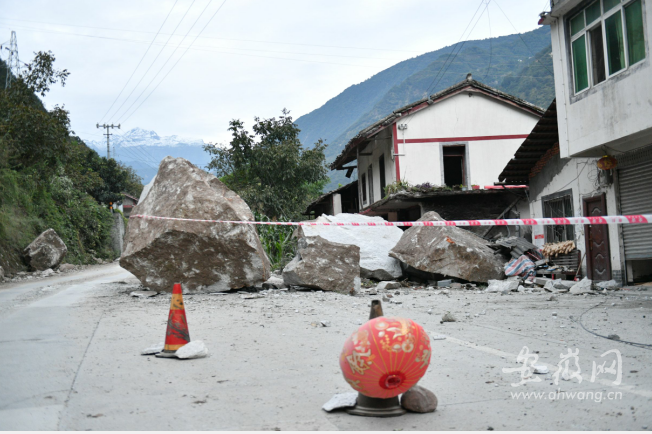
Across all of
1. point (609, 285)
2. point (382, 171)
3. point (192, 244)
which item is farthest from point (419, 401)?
point (382, 171)

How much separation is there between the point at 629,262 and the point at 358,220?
265 inches

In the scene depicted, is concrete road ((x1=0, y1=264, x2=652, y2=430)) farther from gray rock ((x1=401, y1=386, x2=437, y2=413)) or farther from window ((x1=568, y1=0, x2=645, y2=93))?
window ((x1=568, y1=0, x2=645, y2=93))

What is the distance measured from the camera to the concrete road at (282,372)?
2.79 metres

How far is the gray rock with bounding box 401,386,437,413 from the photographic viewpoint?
2891 millimetres

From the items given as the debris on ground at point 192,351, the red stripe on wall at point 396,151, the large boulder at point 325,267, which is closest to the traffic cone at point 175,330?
the debris on ground at point 192,351

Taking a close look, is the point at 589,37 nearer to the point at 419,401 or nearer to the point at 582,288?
the point at 582,288

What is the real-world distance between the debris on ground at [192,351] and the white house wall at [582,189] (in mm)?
9950

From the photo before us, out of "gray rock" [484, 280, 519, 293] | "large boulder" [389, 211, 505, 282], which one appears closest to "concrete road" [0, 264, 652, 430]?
"gray rock" [484, 280, 519, 293]

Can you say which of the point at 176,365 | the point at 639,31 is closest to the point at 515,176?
the point at 639,31

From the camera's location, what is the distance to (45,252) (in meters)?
20.1

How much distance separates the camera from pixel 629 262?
10922 mm

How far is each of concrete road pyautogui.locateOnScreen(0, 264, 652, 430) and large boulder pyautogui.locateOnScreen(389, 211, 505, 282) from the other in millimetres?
4248

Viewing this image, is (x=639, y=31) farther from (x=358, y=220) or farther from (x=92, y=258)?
(x=92, y=258)

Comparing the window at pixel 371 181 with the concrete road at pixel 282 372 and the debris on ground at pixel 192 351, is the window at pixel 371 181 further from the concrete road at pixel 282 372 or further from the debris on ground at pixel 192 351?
the debris on ground at pixel 192 351
